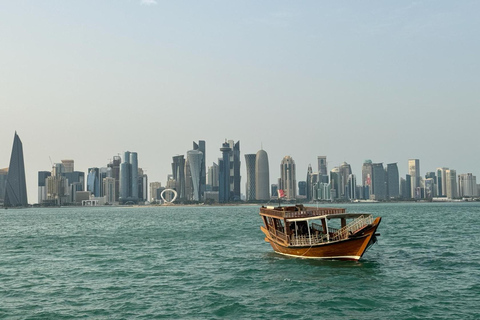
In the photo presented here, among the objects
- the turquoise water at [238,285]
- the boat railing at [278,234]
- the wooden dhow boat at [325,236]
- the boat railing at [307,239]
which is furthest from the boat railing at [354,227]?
the boat railing at [278,234]

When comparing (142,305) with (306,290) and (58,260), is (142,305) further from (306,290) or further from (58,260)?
(58,260)

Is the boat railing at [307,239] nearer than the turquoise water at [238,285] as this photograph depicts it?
No

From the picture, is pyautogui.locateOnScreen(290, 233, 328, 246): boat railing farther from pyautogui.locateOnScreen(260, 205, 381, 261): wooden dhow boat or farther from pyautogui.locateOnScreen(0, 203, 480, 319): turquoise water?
pyautogui.locateOnScreen(0, 203, 480, 319): turquoise water

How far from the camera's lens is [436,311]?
2503cm

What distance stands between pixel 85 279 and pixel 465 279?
27709 millimetres

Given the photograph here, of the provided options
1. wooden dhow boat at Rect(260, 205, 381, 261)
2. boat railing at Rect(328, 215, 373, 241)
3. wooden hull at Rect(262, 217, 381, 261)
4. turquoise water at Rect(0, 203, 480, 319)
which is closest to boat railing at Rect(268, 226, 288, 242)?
wooden dhow boat at Rect(260, 205, 381, 261)

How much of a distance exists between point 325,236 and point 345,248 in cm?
263

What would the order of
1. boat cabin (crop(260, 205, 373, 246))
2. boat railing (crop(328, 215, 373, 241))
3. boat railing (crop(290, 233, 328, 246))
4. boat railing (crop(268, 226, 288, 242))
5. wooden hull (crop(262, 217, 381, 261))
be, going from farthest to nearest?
boat railing (crop(268, 226, 288, 242)), boat railing (crop(290, 233, 328, 246)), boat cabin (crop(260, 205, 373, 246)), boat railing (crop(328, 215, 373, 241)), wooden hull (crop(262, 217, 381, 261))

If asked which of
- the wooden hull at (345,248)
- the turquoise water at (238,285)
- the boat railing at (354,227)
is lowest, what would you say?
the turquoise water at (238,285)

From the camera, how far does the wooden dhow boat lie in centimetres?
3828

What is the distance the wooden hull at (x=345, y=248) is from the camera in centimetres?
3778

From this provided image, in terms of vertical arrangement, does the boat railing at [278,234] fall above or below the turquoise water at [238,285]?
above

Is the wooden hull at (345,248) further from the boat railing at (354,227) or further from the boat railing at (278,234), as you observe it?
the boat railing at (278,234)

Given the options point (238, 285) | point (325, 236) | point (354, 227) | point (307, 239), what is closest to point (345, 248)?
point (325, 236)
